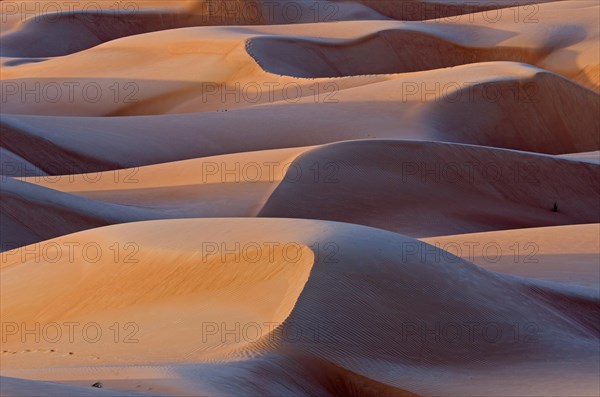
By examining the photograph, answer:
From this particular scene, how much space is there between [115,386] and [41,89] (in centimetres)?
1450

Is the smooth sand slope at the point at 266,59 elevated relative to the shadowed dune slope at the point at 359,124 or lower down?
elevated

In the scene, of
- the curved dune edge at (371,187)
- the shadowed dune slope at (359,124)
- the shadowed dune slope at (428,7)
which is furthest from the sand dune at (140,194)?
the shadowed dune slope at (428,7)

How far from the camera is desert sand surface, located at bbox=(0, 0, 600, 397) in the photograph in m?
5.29

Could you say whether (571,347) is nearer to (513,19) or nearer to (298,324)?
(298,324)

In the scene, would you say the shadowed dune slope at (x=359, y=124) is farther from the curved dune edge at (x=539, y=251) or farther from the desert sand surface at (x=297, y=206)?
the curved dune edge at (x=539, y=251)

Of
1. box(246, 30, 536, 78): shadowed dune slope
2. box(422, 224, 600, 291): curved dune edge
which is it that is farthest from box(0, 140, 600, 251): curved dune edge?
box(246, 30, 536, 78): shadowed dune slope

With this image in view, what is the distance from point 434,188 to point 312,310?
6.08 meters

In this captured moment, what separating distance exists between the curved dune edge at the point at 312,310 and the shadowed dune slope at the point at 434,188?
3775mm

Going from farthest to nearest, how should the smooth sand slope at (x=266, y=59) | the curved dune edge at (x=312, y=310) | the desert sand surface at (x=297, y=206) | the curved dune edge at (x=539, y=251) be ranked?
the smooth sand slope at (x=266, y=59)
the curved dune edge at (x=539, y=251)
the desert sand surface at (x=297, y=206)
the curved dune edge at (x=312, y=310)

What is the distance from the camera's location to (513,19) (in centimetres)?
2039

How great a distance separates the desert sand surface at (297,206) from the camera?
5.29 metres

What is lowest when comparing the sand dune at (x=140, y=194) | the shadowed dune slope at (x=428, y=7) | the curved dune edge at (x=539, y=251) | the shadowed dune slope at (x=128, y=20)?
the curved dune edge at (x=539, y=251)

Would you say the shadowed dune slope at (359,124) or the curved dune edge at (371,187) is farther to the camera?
the shadowed dune slope at (359,124)

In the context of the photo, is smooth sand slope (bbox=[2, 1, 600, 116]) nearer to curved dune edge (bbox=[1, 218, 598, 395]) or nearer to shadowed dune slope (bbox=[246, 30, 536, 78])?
shadowed dune slope (bbox=[246, 30, 536, 78])
